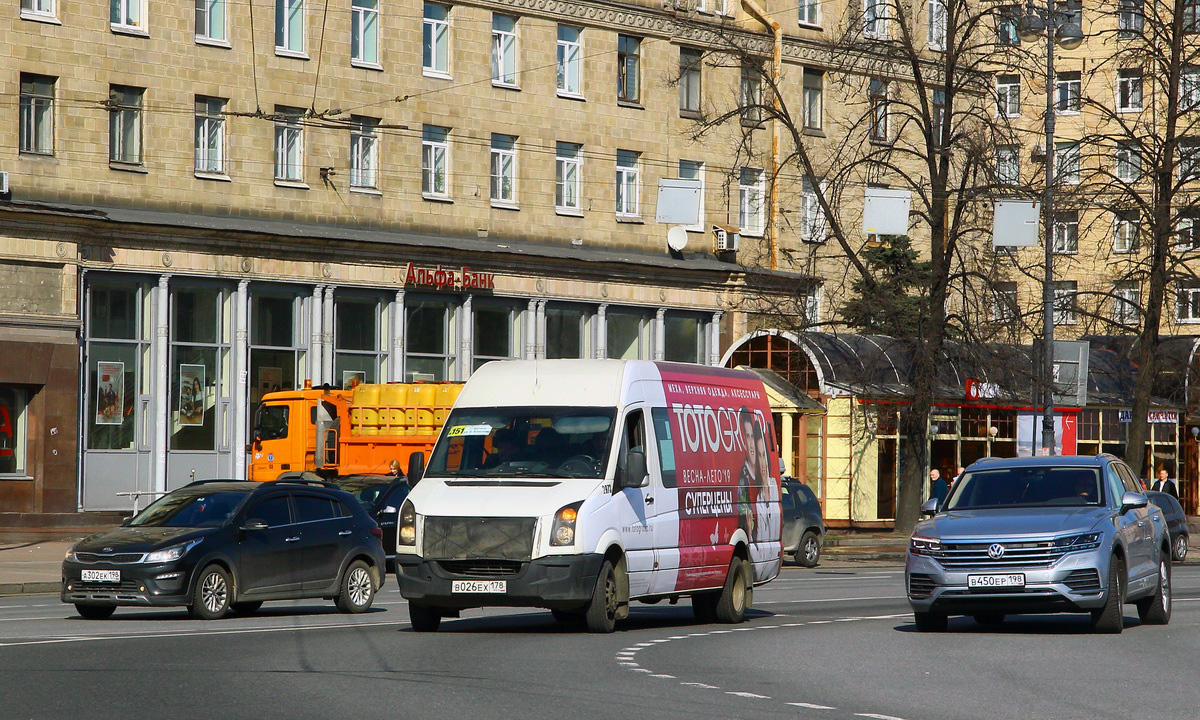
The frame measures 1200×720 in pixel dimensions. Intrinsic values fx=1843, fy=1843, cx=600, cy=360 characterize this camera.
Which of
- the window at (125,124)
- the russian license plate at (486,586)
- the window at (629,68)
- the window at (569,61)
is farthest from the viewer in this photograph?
the window at (629,68)

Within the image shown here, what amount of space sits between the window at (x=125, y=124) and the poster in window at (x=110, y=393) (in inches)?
170

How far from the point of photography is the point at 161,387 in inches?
1502

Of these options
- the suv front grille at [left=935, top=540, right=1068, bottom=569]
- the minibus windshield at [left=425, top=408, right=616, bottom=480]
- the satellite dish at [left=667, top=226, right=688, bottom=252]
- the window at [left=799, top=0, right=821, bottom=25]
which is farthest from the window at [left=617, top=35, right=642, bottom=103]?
the suv front grille at [left=935, top=540, right=1068, bottom=569]

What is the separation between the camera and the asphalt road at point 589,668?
1134cm

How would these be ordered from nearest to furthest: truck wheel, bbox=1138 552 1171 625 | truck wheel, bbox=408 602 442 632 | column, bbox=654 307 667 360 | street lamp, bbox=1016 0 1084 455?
truck wheel, bbox=408 602 442 632
truck wheel, bbox=1138 552 1171 625
street lamp, bbox=1016 0 1084 455
column, bbox=654 307 667 360

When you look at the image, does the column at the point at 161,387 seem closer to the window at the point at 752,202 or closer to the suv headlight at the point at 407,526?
the window at the point at 752,202

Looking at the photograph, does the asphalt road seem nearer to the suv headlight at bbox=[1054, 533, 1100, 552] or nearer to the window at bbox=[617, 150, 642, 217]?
the suv headlight at bbox=[1054, 533, 1100, 552]

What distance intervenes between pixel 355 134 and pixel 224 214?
4.03 m

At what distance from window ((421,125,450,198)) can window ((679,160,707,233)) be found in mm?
7290

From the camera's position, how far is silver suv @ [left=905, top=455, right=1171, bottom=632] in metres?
16.5

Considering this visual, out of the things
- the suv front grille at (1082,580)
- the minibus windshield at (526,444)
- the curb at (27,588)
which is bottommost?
the curb at (27,588)

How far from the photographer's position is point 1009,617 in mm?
19969

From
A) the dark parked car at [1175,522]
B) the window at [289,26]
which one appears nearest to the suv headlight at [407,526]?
the dark parked car at [1175,522]

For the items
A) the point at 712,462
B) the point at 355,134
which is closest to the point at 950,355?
the point at 355,134
